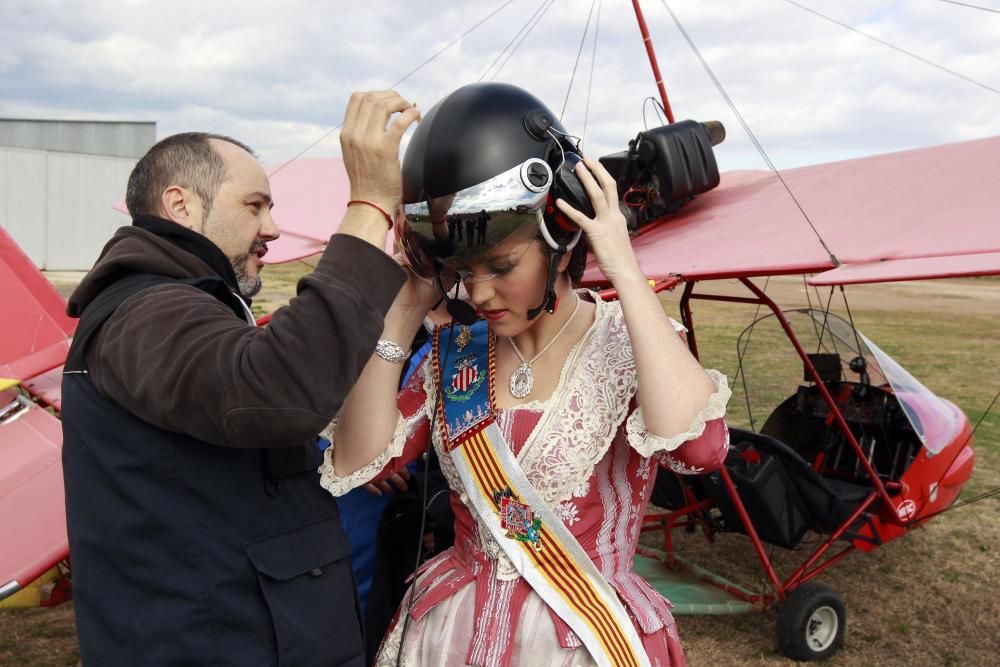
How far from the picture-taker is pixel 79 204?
30.3 meters

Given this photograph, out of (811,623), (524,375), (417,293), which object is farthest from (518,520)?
(811,623)

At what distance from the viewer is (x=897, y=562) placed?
230 inches

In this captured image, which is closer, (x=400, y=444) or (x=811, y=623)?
(x=400, y=444)

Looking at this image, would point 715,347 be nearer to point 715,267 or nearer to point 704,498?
point 704,498

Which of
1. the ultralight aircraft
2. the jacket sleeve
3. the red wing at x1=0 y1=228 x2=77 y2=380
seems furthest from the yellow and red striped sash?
the red wing at x1=0 y1=228 x2=77 y2=380

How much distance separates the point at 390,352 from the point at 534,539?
525mm

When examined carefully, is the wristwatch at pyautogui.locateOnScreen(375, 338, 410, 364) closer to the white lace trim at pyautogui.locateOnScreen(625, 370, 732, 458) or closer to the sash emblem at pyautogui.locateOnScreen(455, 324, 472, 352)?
the sash emblem at pyautogui.locateOnScreen(455, 324, 472, 352)

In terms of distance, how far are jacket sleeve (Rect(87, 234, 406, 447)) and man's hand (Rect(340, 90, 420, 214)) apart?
0.11m

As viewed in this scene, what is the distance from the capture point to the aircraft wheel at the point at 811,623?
441 centimetres

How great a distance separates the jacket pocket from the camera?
1618 mm

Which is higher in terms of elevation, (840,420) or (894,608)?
(840,420)

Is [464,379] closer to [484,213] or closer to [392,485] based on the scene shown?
[484,213]

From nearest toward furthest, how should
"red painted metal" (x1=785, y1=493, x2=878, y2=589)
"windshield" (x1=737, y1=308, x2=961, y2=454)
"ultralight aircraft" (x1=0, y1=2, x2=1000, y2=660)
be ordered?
"ultralight aircraft" (x1=0, y1=2, x2=1000, y2=660) < "red painted metal" (x1=785, y1=493, x2=878, y2=589) < "windshield" (x1=737, y1=308, x2=961, y2=454)

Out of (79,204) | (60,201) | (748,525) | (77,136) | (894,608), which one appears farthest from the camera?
(77,136)
